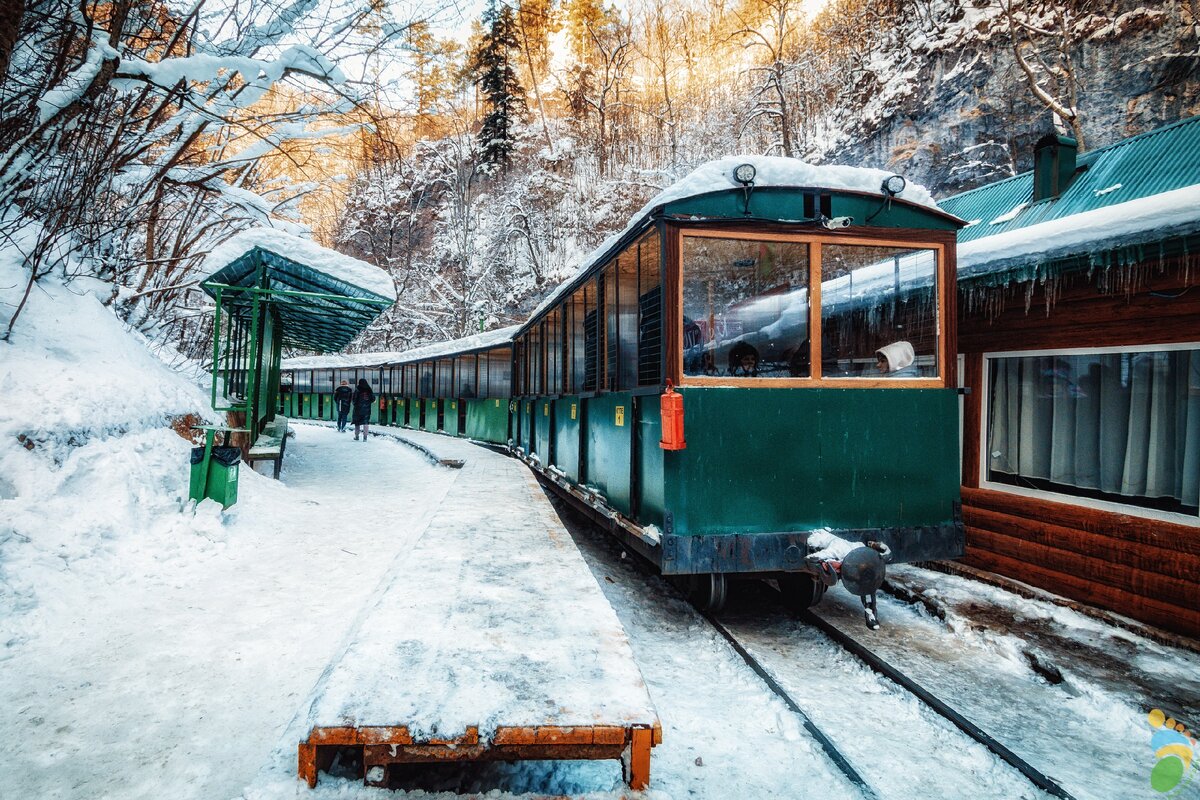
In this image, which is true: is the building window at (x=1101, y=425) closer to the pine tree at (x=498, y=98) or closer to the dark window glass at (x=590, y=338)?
the dark window glass at (x=590, y=338)

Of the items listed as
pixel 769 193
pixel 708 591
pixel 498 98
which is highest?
pixel 498 98

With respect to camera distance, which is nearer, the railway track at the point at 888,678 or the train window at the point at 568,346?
the railway track at the point at 888,678

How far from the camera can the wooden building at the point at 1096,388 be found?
4410 mm

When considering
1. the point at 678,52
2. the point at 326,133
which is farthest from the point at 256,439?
the point at 678,52

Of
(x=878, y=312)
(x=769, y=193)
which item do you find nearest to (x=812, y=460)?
(x=878, y=312)

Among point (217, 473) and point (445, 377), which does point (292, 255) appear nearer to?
point (217, 473)

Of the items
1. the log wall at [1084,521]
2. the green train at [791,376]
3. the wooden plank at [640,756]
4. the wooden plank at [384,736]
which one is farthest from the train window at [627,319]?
the log wall at [1084,521]

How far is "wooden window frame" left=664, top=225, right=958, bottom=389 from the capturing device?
4129 millimetres

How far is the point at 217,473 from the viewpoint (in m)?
5.79

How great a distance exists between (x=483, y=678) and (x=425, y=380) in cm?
2125

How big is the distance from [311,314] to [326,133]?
20.8 ft

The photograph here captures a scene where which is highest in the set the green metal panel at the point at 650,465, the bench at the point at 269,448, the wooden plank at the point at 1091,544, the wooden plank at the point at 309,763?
the green metal panel at the point at 650,465

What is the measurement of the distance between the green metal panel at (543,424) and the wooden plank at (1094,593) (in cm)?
558

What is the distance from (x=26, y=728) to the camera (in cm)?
279
